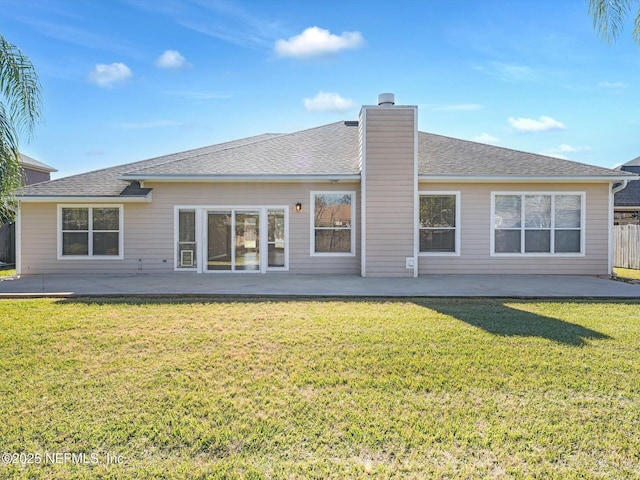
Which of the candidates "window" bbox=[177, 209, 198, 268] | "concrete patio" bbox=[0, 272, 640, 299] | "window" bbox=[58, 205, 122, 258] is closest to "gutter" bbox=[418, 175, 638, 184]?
"concrete patio" bbox=[0, 272, 640, 299]

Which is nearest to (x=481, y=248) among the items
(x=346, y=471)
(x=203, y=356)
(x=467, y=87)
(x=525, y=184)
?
(x=525, y=184)

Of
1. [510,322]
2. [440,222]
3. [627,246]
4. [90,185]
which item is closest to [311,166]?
[440,222]

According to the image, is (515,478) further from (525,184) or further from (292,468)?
(525,184)

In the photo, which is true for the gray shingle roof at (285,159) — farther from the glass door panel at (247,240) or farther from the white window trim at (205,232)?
the glass door panel at (247,240)

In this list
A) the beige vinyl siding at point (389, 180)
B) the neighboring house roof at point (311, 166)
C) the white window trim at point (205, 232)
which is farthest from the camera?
the white window trim at point (205, 232)

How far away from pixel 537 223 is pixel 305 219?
7.33m

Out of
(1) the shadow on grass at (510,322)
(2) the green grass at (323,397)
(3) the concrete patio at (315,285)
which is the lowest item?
(2) the green grass at (323,397)

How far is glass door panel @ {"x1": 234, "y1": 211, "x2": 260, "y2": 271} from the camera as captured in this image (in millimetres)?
12266

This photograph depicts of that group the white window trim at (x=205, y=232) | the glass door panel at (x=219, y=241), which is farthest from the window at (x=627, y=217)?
the glass door panel at (x=219, y=241)

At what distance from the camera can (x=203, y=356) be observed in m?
4.71

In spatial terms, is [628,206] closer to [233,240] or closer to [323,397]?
[233,240]

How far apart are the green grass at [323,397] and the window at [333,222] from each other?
5.88 metres

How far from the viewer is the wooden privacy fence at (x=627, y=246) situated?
1484 cm

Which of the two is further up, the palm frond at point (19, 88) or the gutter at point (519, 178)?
the palm frond at point (19, 88)
